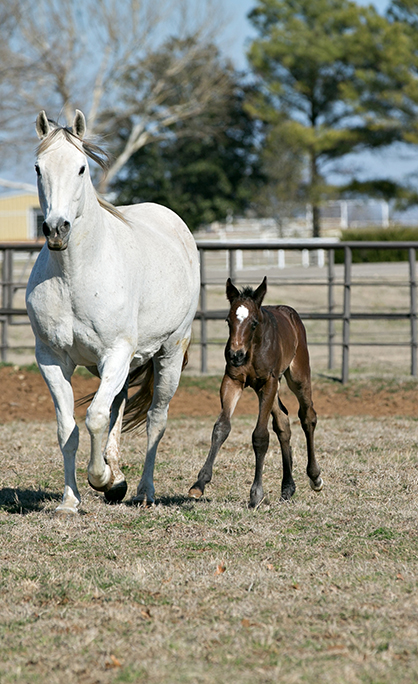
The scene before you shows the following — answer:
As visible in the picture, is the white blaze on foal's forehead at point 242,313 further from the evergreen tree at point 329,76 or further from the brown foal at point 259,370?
the evergreen tree at point 329,76

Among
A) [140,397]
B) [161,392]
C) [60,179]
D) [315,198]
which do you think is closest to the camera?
[60,179]

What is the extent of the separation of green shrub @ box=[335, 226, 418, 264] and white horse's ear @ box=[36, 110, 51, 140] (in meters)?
26.4

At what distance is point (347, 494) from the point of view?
229 inches

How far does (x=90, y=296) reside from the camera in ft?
15.5

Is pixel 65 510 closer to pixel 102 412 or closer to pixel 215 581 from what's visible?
pixel 102 412

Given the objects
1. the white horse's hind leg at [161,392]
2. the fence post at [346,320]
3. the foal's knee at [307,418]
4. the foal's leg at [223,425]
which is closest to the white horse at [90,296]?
the white horse's hind leg at [161,392]

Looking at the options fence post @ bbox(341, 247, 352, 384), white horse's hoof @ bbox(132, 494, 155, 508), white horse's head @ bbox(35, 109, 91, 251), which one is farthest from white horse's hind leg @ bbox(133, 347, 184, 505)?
fence post @ bbox(341, 247, 352, 384)

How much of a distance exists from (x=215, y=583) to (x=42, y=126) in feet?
8.85

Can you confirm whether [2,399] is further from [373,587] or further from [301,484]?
[373,587]

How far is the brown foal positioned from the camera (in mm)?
5074

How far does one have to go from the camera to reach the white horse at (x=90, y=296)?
4.44m

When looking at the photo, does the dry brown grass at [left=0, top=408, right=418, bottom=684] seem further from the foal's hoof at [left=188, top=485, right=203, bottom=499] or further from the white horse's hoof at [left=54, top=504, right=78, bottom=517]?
the foal's hoof at [left=188, top=485, right=203, bottom=499]

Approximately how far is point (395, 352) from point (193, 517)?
13038 mm

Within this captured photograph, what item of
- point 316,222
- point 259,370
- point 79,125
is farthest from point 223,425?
point 316,222
